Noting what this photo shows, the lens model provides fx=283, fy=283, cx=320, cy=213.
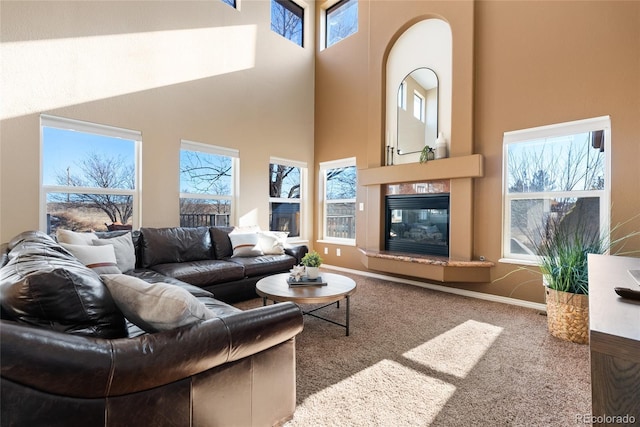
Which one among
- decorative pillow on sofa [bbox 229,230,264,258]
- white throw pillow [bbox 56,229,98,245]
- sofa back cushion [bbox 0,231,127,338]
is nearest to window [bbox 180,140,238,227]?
decorative pillow on sofa [bbox 229,230,264,258]

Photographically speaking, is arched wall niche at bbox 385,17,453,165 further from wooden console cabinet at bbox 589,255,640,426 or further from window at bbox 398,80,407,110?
wooden console cabinet at bbox 589,255,640,426

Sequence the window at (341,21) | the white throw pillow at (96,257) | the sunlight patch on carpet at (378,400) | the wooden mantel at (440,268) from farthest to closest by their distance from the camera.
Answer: the window at (341,21), the wooden mantel at (440,268), the white throw pillow at (96,257), the sunlight patch on carpet at (378,400)

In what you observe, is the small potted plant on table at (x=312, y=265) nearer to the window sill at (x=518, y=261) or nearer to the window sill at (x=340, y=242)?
the window sill at (x=518, y=261)

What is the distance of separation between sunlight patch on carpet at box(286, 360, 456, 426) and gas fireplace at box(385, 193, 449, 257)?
→ 7.97 ft

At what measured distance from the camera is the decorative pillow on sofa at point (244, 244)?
3719 mm

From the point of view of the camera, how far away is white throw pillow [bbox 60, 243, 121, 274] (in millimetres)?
2447

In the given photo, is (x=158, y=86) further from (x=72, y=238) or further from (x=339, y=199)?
(x=339, y=199)

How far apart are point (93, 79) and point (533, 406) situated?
481 centimetres

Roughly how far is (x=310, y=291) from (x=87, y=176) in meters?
2.94

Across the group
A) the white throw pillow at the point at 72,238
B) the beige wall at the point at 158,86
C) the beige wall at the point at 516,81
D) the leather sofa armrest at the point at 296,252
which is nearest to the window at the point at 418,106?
the beige wall at the point at 516,81

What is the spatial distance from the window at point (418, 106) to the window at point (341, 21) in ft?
6.44

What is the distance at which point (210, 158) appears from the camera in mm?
4266

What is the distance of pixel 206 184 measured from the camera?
4234 mm

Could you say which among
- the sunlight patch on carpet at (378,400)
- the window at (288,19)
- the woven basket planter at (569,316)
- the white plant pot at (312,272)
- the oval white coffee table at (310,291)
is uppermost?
the window at (288,19)
